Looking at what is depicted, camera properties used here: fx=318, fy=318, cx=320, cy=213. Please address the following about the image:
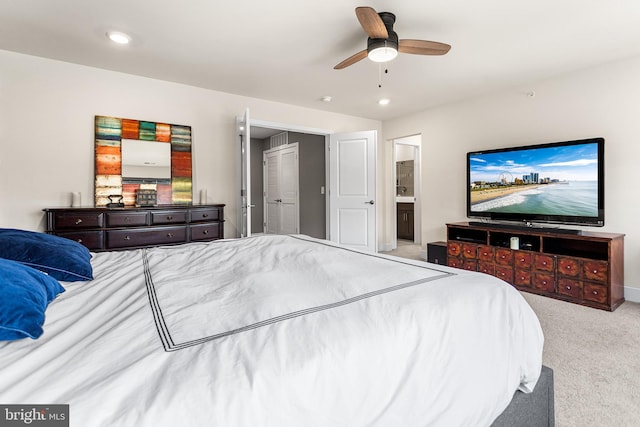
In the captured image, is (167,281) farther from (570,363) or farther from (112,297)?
(570,363)

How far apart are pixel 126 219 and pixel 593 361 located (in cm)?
398

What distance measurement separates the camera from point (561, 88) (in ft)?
12.1

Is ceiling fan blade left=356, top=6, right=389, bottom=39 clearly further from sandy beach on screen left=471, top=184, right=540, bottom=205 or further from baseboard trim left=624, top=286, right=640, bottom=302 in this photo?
baseboard trim left=624, top=286, right=640, bottom=302

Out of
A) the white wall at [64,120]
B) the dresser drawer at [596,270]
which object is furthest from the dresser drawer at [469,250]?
the white wall at [64,120]

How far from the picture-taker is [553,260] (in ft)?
10.9

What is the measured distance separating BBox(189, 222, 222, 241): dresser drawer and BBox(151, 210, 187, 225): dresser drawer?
142 mm

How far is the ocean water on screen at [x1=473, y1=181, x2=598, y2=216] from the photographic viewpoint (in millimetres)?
3389

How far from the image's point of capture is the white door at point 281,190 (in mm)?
6543

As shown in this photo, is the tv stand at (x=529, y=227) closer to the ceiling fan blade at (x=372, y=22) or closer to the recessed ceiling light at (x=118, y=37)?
the ceiling fan blade at (x=372, y=22)

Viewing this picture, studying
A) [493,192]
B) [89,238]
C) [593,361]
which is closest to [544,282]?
[493,192]

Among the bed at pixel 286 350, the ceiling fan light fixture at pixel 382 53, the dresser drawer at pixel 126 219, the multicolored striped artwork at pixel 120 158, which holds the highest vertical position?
the ceiling fan light fixture at pixel 382 53

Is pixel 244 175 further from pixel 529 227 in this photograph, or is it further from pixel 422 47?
pixel 529 227

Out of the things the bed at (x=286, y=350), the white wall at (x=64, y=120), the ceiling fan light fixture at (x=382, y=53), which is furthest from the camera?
the white wall at (x=64, y=120)

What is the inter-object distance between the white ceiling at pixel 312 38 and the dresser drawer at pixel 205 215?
1554 mm
